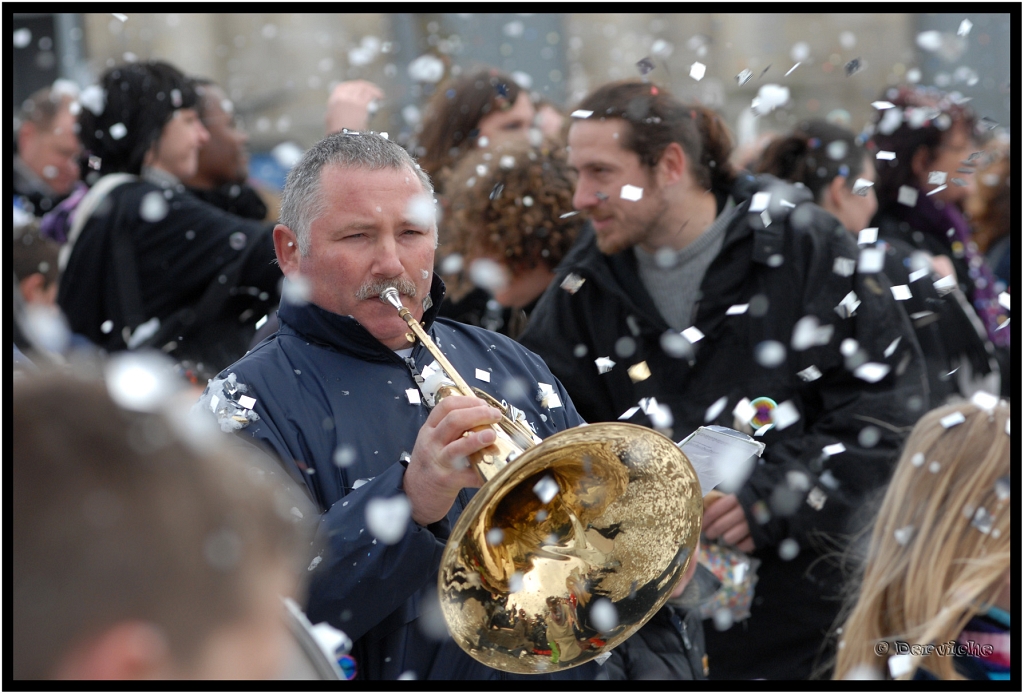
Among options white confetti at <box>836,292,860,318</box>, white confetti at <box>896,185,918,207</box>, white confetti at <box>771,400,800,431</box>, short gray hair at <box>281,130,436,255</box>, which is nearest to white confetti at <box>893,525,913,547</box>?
white confetti at <box>771,400,800,431</box>

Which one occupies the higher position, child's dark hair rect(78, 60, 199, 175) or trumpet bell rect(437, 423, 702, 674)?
child's dark hair rect(78, 60, 199, 175)

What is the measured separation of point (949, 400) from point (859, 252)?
0.57 meters

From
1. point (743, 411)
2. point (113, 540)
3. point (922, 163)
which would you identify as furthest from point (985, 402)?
point (113, 540)

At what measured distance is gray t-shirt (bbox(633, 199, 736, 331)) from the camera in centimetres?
338

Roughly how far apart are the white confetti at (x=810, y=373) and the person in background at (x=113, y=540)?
2.51 meters

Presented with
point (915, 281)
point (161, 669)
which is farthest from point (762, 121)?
point (161, 669)

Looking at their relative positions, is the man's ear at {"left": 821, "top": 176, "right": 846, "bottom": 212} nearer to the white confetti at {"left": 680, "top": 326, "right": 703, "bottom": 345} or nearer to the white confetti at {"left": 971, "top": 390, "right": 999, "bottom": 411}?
the white confetti at {"left": 680, "top": 326, "right": 703, "bottom": 345}

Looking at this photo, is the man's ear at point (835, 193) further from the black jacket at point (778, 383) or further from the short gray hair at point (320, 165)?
the short gray hair at point (320, 165)

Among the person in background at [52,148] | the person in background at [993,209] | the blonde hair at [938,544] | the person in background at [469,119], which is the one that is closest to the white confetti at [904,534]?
the blonde hair at [938,544]

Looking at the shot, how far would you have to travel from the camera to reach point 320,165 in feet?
7.57

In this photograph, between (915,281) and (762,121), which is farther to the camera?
(762,121)

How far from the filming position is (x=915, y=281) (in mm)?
3893

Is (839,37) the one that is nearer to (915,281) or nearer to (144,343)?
(915,281)

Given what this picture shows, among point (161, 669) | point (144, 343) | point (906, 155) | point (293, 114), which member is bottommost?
point (293, 114)
